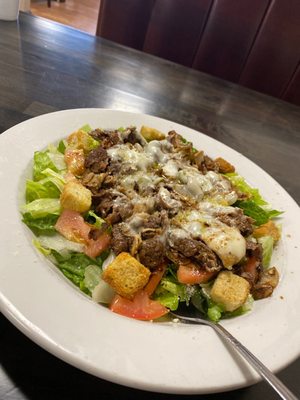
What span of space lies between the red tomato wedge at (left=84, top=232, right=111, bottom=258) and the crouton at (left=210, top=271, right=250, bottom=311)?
0.42 m

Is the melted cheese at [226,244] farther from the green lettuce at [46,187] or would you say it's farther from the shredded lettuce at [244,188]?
the green lettuce at [46,187]

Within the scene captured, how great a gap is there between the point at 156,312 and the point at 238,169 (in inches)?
43.3

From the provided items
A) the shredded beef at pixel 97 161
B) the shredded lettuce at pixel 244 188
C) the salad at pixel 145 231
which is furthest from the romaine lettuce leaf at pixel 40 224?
the shredded lettuce at pixel 244 188

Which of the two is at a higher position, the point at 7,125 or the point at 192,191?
→ the point at 192,191

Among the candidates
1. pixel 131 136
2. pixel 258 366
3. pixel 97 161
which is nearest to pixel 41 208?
pixel 97 161

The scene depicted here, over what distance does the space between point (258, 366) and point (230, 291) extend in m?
0.33

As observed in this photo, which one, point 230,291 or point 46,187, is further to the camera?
point 46,187

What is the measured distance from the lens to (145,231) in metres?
1.39

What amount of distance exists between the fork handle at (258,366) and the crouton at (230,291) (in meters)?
0.11

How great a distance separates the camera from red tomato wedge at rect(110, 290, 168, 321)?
1.16 m

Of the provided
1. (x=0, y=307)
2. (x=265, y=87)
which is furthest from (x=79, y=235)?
(x=265, y=87)

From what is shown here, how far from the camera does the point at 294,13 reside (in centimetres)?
381

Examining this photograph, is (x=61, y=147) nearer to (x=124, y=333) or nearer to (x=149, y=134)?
(x=149, y=134)

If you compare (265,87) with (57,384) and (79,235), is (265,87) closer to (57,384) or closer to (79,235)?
(79,235)
